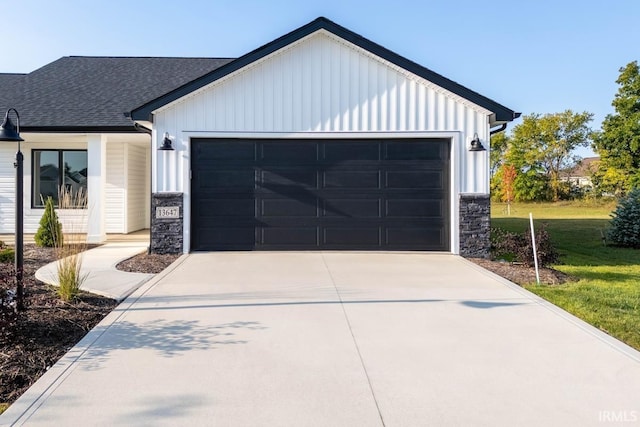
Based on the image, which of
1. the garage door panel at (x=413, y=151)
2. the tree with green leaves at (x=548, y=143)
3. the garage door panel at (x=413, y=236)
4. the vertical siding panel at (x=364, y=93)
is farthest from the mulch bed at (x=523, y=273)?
the tree with green leaves at (x=548, y=143)

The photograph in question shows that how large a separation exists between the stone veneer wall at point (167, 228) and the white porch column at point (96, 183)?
2564 millimetres

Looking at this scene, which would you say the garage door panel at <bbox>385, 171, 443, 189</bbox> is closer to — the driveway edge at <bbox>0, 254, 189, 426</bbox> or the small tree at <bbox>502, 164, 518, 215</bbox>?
the driveway edge at <bbox>0, 254, 189, 426</bbox>

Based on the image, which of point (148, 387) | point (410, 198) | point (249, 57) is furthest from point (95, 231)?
point (148, 387)

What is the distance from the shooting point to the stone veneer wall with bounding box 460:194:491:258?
1044 cm

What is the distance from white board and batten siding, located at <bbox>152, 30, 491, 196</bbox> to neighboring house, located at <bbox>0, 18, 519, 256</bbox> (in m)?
0.02

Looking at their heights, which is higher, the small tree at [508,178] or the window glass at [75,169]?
the small tree at [508,178]

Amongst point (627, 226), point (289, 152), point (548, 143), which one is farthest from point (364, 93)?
point (548, 143)

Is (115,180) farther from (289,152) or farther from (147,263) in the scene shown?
(289,152)

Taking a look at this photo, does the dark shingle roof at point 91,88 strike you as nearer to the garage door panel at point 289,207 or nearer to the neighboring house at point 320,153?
the neighboring house at point 320,153

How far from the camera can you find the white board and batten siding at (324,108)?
34.1 feet

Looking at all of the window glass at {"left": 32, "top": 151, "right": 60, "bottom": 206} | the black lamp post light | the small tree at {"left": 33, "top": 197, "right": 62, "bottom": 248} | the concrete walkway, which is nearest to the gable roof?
the black lamp post light

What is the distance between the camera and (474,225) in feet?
34.4

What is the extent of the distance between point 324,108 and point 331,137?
636 millimetres

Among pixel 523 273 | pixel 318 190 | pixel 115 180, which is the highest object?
pixel 115 180
